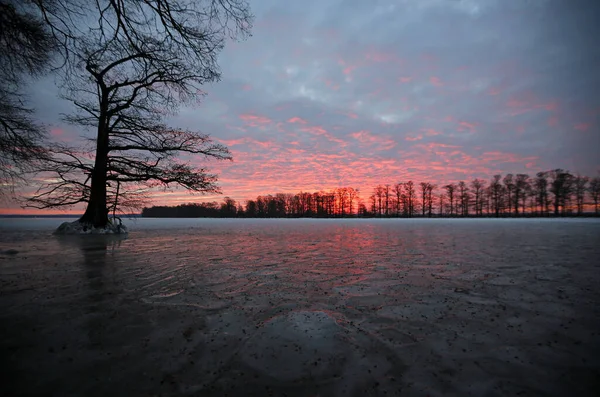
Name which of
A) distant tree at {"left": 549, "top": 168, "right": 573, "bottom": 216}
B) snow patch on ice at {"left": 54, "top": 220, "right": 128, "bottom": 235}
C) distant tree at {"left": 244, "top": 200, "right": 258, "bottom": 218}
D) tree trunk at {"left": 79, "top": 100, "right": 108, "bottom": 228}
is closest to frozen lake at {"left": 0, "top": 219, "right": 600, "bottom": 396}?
tree trunk at {"left": 79, "top": 100, "right": 108, "bottom": 228}

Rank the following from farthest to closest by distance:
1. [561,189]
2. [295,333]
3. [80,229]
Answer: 1. [561,189]
2. [80,229]
3. [295,333]

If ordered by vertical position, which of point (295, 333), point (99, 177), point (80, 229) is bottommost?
point (295, 333)

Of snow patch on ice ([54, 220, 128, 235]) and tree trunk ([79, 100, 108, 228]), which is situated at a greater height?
tree trunk ([79, 100, 108, 228])

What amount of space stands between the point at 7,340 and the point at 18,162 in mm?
9385

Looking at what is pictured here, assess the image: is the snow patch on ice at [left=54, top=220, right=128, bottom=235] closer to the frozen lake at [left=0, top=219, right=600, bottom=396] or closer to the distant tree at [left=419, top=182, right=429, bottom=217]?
the frozen lake at [left=0, top=219, right=600, bottom=396]

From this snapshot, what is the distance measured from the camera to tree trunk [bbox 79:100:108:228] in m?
14.4

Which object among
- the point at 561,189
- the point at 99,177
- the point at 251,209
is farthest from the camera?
the point at 251,209

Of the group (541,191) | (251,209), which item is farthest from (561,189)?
(251,209)

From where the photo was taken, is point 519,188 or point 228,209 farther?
point 228,209

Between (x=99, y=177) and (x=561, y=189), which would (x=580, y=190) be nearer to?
(x=561, y=189)

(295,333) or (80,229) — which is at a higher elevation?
(80,229)

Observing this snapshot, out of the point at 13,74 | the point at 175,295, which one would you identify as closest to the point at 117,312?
the point at 175,295

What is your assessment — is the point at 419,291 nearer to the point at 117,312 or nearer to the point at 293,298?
the point at 293,298

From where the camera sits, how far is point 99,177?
47.5ft
